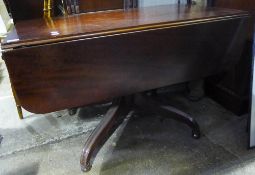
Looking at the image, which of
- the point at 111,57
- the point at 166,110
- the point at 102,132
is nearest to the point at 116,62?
the point at 111,57

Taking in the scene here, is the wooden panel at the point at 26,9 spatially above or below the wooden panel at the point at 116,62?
above

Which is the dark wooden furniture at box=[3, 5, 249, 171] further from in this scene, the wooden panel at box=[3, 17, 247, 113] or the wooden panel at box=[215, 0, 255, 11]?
the wooden panel at box=[215, 0, 255, 11]

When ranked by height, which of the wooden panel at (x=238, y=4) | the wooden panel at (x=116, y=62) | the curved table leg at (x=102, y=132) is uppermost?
the wooden panel at (x=238, y=4)

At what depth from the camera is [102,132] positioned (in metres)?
1.41

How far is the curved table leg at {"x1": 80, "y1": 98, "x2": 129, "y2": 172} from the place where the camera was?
1334mm

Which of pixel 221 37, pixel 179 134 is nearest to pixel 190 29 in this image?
pixel 221 37

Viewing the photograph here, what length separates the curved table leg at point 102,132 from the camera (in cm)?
133

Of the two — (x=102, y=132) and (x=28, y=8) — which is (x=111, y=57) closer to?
(x=102, y=132)

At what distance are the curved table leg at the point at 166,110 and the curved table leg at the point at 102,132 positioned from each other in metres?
0.11

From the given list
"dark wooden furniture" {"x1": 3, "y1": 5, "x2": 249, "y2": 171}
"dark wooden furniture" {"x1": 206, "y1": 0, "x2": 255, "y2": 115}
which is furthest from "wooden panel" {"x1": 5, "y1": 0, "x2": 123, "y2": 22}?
"dark wooden furniture" {"x1": 206, "y1": 0, "x2": 255, "y2": 115}

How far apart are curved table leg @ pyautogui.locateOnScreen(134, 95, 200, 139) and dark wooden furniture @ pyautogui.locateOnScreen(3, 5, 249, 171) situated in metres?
0.34

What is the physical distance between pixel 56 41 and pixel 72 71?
0.47 ft

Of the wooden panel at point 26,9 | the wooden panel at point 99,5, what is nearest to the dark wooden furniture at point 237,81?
the wooden panel at point 99,5

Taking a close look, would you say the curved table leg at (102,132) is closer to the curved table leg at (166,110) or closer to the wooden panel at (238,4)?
the curved table leg at (166,110)
